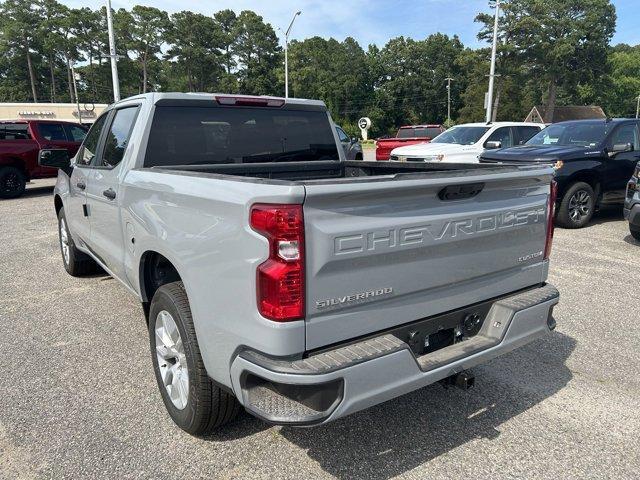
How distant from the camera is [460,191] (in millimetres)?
2459

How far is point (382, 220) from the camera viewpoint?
217 cm

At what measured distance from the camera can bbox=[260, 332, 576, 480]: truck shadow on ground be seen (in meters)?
2.57

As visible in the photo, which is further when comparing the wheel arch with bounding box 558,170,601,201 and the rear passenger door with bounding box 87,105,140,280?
the wheel arch with bounding box 558,170,601,201

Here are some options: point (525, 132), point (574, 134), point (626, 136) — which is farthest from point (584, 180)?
point (525, 132)

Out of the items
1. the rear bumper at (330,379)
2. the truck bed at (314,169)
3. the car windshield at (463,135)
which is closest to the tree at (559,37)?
the car windshield at (463,135)

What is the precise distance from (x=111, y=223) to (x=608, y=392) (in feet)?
12.1

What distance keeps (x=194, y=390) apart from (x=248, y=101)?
2.18 m

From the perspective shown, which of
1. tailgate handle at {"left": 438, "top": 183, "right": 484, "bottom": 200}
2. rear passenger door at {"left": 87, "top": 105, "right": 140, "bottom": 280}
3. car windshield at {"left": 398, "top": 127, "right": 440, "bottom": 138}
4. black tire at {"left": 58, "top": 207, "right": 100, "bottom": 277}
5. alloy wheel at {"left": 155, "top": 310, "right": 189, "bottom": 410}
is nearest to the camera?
tailgate handle at {"left": 438, "top": 183, "right": 484, "bottom": 200}

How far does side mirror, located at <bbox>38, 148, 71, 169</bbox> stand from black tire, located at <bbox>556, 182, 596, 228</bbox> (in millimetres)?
7189

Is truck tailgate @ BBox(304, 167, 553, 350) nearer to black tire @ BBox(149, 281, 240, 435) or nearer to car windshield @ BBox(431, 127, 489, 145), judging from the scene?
black tire @ BBox(149, 281, 240, 435)

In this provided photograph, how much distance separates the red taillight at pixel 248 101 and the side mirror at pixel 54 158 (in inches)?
86.6

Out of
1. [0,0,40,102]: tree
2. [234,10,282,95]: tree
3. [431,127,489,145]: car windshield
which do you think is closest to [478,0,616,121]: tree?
[234,10,282,95]: tree

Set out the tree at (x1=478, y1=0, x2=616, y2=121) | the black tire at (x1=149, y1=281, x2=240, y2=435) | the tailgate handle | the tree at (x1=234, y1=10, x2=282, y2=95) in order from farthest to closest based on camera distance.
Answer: the tree at (x1=234, y1=10, x2=282, y2=95), the tree at (x1=478, y1=0, x2=616, y2=121), the black tire at (x1=149, y1=281, x2=240, y2=435), the tailgate handle

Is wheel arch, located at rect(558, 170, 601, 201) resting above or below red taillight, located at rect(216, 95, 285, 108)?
below
